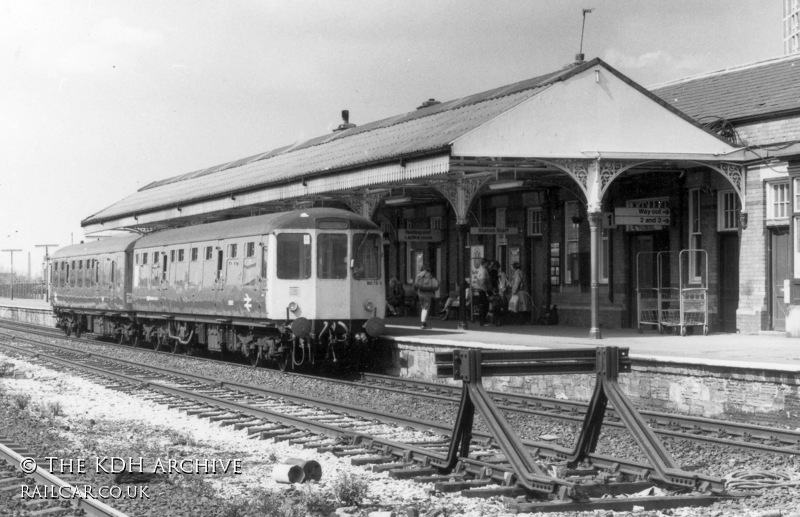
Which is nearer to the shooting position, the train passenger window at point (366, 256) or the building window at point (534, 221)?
the train passenger window at point (366, 256)

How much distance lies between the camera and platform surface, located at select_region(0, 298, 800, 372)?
1376 cm

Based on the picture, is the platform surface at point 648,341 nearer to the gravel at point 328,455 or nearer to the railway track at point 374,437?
the gravel at point 328,455

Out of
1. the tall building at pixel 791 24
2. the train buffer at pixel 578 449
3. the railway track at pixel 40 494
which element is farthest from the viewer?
the tall building at pixel 791 24

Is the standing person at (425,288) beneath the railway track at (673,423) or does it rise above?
above

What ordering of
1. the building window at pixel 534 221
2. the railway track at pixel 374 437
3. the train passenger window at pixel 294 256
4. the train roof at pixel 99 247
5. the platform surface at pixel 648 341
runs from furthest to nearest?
the train roof at pixel 99 247 → the building window at pixel 534 221 → the train passenger window at pixel 294 256 → the platform surface at pixel 648 341 → the railway track at pixel 374 437

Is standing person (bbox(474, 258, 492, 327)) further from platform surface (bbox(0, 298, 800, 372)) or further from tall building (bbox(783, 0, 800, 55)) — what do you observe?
tall building (bbox(783, 0, 800, 55))

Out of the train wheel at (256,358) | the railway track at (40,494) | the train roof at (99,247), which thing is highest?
the train roof at (99,247)

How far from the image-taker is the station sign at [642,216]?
2039 cm

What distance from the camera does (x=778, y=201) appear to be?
18.9 metres

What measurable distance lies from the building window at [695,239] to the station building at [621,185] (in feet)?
0.09

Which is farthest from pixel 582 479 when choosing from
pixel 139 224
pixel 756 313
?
pixel 139 224

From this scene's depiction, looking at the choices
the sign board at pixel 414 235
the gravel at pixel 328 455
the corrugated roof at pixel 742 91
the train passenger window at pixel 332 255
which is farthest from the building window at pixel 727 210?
the gravel at pixel 328 455

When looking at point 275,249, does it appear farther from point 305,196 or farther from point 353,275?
point 305,196

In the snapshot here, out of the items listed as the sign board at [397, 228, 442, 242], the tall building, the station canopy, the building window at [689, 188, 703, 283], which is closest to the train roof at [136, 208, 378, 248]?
the station canopy
